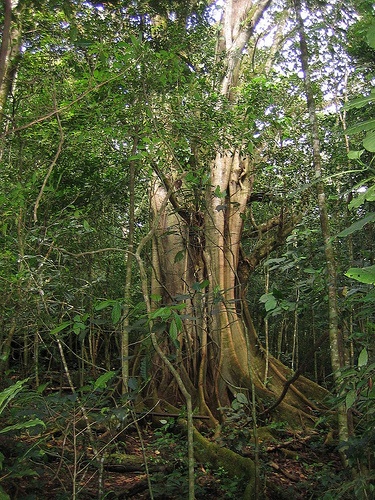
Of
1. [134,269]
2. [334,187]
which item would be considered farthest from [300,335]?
[334,187]

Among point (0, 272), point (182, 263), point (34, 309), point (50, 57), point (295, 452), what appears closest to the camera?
point (34, 309)

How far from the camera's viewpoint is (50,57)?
4645 millimetres

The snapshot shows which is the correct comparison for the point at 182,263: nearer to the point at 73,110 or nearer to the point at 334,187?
the point at 334,187

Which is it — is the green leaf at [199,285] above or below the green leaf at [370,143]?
below

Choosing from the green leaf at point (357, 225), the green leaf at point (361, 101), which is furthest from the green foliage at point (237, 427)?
the green leaf at point (361, 101)

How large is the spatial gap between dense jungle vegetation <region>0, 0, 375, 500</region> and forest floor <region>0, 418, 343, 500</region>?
28 mm

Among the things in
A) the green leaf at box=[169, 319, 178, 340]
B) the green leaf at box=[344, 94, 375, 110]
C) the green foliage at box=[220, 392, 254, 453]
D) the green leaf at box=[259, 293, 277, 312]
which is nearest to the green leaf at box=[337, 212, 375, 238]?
the green leaf at box=[344, 94, 375, 110]

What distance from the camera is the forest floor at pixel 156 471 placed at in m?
3.48

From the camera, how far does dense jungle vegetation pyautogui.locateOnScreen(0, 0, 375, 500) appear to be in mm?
2881

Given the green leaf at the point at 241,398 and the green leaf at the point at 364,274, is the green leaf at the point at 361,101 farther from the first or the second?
the green leaf at the point at 241,398

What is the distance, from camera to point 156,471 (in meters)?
4.45

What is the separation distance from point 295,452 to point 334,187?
3465 mm

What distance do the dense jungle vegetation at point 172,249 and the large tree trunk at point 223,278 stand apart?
38 mm

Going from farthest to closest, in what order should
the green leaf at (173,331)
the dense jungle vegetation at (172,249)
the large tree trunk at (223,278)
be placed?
the large tree trunk at (223,278), the dense jungle vegetation at (172,249), the green leaf at (173,331)
